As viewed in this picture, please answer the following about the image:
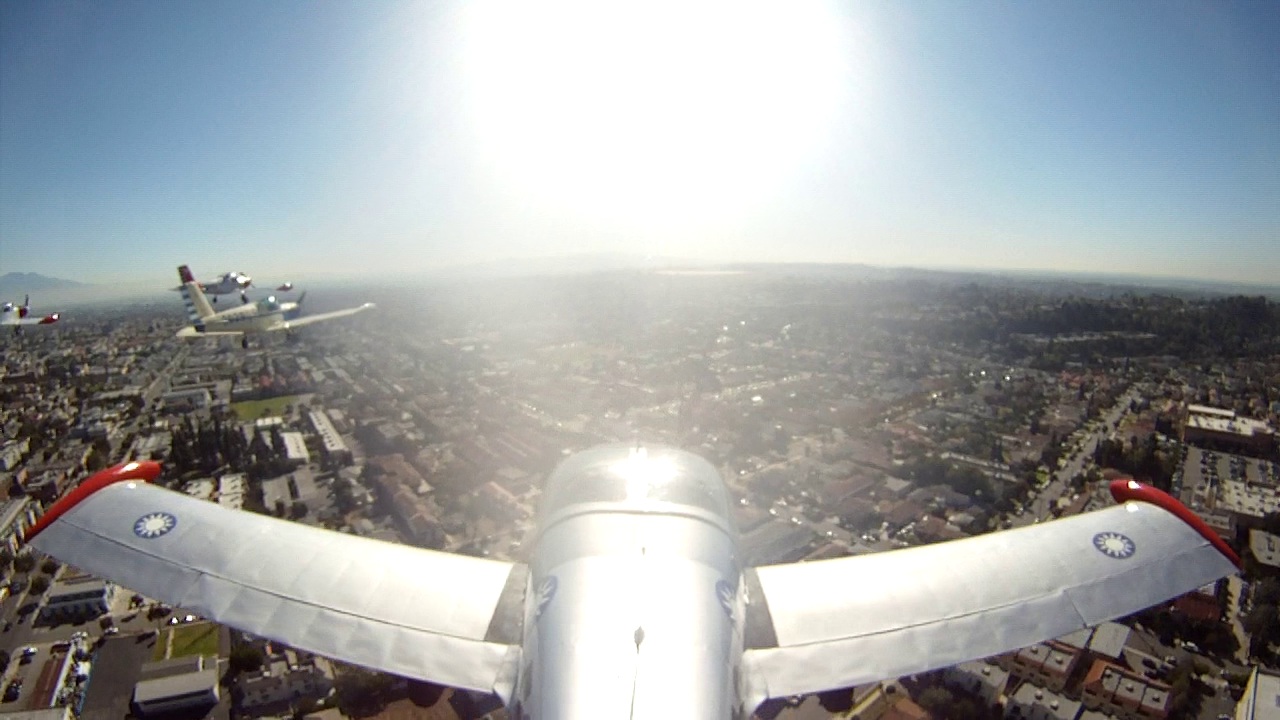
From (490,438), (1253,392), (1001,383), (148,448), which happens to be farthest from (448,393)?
(1253,392)

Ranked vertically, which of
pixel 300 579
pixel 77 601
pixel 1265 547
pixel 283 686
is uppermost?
pixel 300 579

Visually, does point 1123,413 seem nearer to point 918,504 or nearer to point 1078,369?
point 1078,369

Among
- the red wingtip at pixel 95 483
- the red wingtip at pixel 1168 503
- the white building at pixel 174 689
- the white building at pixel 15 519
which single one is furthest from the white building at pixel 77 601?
the red wingtip at pixel 1168 503

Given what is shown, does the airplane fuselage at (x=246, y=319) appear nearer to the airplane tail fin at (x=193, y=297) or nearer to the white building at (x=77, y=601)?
the airplane tail fin at (x=193, y=297)

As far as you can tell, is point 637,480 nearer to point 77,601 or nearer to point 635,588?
point 635,588

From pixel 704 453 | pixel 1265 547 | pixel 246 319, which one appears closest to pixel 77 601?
pixel 246 319

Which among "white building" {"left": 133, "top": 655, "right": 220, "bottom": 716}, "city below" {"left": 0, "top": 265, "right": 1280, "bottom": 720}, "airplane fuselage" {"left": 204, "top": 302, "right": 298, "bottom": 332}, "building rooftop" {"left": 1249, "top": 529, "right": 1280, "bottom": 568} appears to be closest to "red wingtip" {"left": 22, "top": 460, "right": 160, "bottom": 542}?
"city below" {"left": 0, "top": 265, "right": 1280, "bottom": 720}
